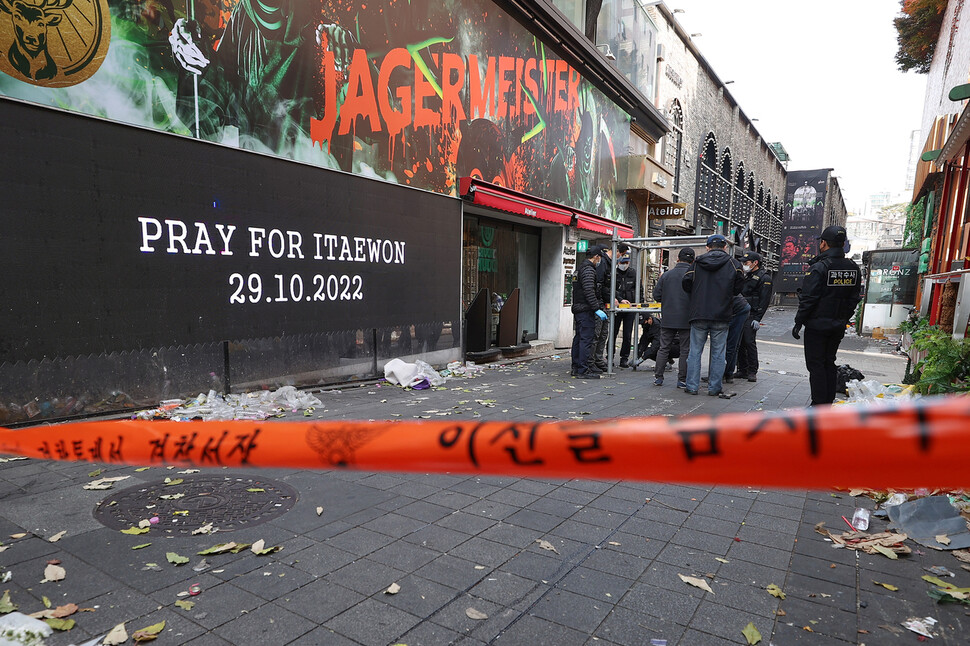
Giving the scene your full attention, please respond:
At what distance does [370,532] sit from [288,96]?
5957mm

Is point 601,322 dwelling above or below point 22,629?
above

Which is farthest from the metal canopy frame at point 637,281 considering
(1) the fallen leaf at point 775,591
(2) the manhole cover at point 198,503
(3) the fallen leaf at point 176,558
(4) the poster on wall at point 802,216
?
(4) the poster on wall at point 802,216

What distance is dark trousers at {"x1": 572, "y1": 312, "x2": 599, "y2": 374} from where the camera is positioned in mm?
8992

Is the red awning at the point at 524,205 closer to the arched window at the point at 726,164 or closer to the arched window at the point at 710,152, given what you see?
the arched window at the point at 710,152

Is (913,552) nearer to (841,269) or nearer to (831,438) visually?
(831,438)

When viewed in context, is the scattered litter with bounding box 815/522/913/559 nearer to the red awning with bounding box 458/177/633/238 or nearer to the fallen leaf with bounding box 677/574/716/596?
the fallen leaf with bounding box 677/574/716/596

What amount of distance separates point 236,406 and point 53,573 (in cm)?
346

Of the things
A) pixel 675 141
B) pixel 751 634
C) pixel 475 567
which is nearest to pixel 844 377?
pixel 751 634

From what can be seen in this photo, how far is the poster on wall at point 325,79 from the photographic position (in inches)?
201

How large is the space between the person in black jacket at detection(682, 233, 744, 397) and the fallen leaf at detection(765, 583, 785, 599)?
16.5ft

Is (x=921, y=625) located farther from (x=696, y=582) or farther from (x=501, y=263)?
(x=501, y=263)

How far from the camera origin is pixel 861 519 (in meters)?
3.40

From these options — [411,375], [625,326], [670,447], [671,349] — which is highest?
[670,447]

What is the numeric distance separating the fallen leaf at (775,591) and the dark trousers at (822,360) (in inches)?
152
